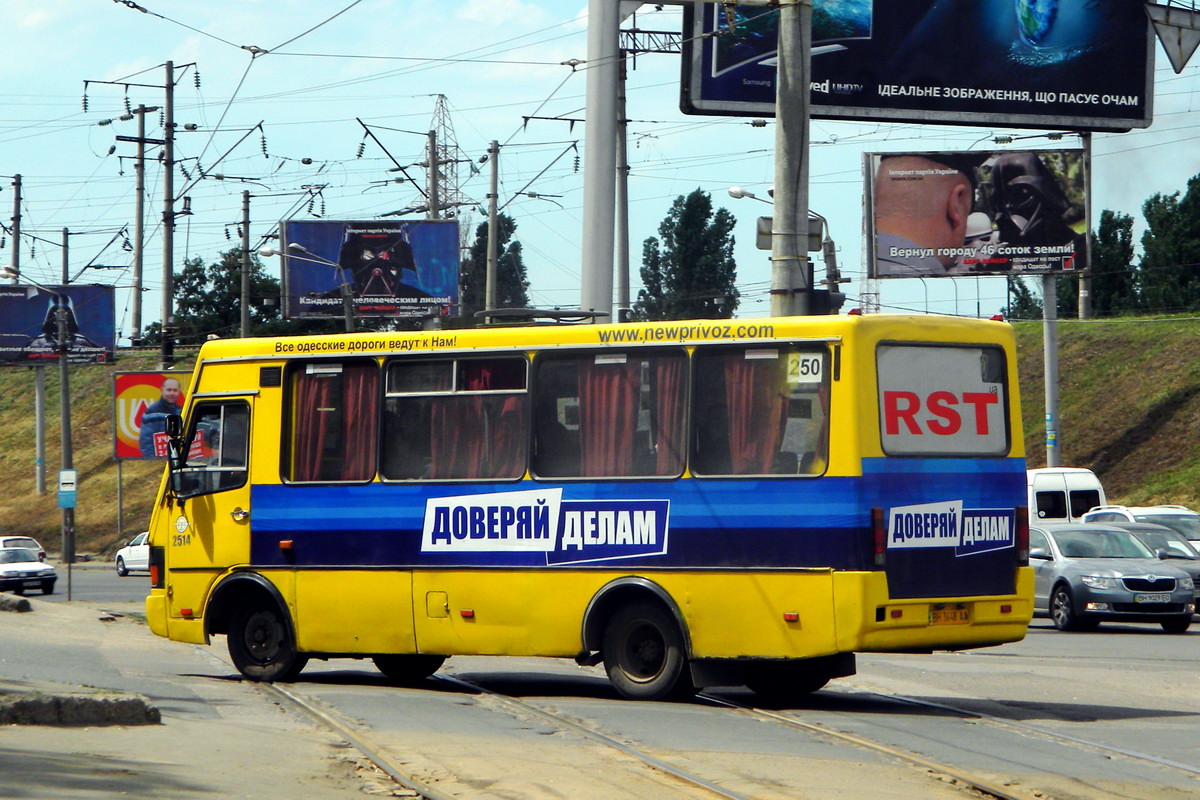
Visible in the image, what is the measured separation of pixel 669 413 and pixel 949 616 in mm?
2576

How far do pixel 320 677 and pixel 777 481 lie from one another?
5786 mm

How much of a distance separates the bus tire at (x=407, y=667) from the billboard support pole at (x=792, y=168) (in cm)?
464

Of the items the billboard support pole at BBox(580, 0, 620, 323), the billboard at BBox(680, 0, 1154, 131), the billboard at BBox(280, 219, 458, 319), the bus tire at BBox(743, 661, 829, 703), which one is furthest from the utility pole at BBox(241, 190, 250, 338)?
the bus tire at BBox(743, 661, 829, 703)

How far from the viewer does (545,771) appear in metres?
9.25

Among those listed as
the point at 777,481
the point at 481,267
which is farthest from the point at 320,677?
the point at 481,267

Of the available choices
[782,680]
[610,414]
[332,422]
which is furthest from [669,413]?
[332,422]

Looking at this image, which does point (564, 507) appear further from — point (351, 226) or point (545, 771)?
point (351, 226)

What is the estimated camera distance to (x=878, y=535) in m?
11.6

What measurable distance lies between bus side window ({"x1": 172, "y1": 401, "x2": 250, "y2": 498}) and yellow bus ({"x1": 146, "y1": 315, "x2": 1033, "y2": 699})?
0.09ft

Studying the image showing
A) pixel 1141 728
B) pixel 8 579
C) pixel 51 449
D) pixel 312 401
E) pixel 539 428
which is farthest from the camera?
pixel 51 449

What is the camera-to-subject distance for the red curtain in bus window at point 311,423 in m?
14.3

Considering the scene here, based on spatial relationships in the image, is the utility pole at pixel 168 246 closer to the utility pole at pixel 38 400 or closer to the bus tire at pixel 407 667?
the utility pole at pixel 38 400

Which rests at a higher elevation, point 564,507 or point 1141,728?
point 564,507

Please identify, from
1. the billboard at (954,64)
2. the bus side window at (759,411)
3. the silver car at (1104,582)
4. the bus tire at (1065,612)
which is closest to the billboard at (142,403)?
the billboard at (954,64)
